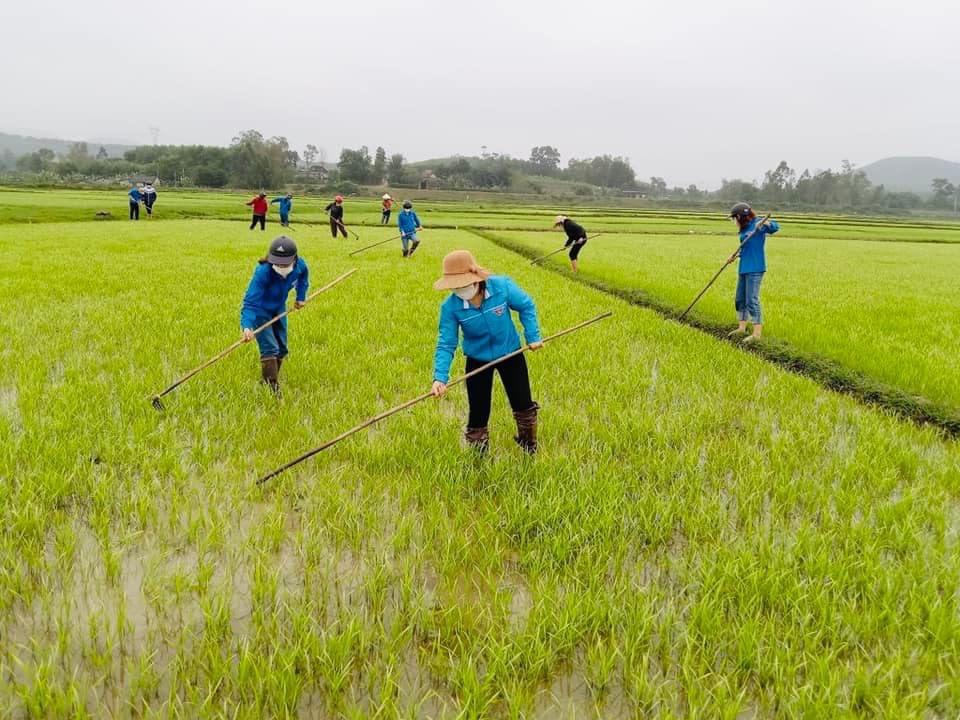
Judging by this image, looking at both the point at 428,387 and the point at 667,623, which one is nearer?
the point at 667,623

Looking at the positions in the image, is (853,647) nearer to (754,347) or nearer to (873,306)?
(754,347)

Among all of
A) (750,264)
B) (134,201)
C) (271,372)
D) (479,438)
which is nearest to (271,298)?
(271,372)

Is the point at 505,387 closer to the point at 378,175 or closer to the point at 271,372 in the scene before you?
the point at 271,372

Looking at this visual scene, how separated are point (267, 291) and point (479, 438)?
2.55 metres

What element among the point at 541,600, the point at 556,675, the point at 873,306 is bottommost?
the point at 556,675

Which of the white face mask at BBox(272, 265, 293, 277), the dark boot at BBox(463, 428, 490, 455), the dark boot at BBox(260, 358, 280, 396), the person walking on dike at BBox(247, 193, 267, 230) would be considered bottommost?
the dark boot at BBox(463, 428, 490, 455)

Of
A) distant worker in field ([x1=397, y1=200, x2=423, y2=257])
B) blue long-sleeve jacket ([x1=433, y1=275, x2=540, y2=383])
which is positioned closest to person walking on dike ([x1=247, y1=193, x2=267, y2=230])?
distant worker in field ([x1=397, y1=200, x2=423, y2=257])

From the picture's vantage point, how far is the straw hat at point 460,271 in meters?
3.44

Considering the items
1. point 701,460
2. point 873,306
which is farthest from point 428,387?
point 873,306

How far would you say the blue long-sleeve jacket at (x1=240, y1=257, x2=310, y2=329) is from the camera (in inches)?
193

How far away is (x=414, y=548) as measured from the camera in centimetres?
273

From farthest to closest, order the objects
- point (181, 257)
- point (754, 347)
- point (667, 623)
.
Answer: point (181, 257)
point (754, 347)
point (667, 623)

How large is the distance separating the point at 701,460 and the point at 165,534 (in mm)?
3369

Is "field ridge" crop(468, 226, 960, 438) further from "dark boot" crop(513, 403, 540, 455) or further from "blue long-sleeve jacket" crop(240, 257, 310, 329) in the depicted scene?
"blue long-sleeve jacket" crop(240, 257, 310, 329)
